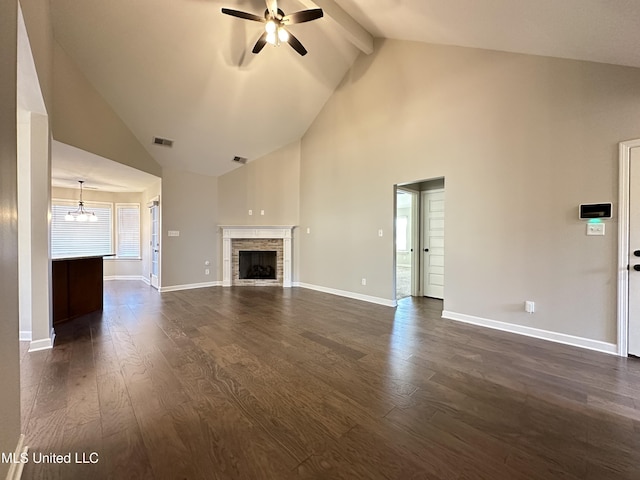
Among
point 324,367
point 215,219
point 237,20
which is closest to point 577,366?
point 324,367

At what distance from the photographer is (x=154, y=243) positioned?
6.52m

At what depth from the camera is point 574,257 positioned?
9.87 feet

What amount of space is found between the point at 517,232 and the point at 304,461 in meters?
3.43

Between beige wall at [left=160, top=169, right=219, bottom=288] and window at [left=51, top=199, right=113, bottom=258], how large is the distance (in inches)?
91.0

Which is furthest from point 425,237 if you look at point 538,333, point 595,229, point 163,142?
point 163,142

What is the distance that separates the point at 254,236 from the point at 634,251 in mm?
6194

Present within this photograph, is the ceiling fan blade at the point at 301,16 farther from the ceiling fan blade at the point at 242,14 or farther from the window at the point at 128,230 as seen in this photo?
the window at the point at 128,230

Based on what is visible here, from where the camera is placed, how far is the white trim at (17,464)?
49.9 inches

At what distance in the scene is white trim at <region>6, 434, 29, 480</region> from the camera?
4.16 ft

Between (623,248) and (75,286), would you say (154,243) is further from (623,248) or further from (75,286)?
(623,248)

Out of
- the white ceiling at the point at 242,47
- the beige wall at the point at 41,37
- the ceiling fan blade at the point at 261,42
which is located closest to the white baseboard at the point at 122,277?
the white ceiling at the point at 242,47

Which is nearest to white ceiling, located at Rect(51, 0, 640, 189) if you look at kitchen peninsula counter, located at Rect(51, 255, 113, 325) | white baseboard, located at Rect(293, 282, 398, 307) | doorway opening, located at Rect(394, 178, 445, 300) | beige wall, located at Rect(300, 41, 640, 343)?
beige wall, located at Rect(300, 41, 640, 343)

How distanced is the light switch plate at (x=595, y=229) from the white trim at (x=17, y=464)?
472 centimetres

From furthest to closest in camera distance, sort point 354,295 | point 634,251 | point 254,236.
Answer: point 254,236 → point 354,295 → point 634,251
